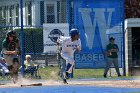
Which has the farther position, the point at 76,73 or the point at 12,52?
the point at 76,73

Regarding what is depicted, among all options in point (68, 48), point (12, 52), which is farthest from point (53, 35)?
point (68, 48)

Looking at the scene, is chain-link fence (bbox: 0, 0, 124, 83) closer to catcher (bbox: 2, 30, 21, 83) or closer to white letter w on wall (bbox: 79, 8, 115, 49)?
white letter w on wall (bbox: 79, 8, 115, 49)

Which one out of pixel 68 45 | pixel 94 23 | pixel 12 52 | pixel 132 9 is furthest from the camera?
pixel 132 9

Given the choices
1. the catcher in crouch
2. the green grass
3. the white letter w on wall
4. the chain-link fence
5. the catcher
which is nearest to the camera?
the catcher in crouch

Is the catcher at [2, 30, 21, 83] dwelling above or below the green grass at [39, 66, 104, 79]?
above

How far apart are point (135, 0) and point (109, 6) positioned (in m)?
13.4

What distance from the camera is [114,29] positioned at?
2270cm

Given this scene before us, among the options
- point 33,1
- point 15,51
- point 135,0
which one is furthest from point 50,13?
point 15,51

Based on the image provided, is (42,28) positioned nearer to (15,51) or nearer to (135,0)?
(15,51)

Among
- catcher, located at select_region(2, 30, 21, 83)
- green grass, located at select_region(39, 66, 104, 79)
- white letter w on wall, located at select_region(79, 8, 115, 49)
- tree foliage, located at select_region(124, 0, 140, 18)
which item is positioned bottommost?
green grass, located at select_region(39, 66, 104, 79)

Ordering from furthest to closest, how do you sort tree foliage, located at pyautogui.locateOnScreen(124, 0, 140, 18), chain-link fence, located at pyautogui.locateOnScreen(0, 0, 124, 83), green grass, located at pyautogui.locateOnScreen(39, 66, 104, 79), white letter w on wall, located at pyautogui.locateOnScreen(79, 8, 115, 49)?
tree foliage, located at pyautogui.locateOnScreen(124, 0, 140, 18), white letter w on wall, located at pyautogui.locateOnScreen(79, 8, 115, 49), chain-link fence, located at pyautogui.locateOnScreen(0, 0, 124, 83), green grass, located at pyautogui.locateOnScreen(39, 66, 104, 79)

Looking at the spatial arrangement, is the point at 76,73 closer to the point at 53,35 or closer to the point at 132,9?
the point at 53,35

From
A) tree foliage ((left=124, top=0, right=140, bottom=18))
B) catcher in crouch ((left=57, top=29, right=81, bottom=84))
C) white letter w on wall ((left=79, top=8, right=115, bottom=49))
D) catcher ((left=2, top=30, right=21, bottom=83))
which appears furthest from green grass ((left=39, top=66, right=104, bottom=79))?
tree foliage ((left=124, top=0, right=140, bottom=18))

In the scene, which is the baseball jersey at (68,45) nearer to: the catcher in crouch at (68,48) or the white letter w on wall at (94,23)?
the catcher in crouch at (68,48)
